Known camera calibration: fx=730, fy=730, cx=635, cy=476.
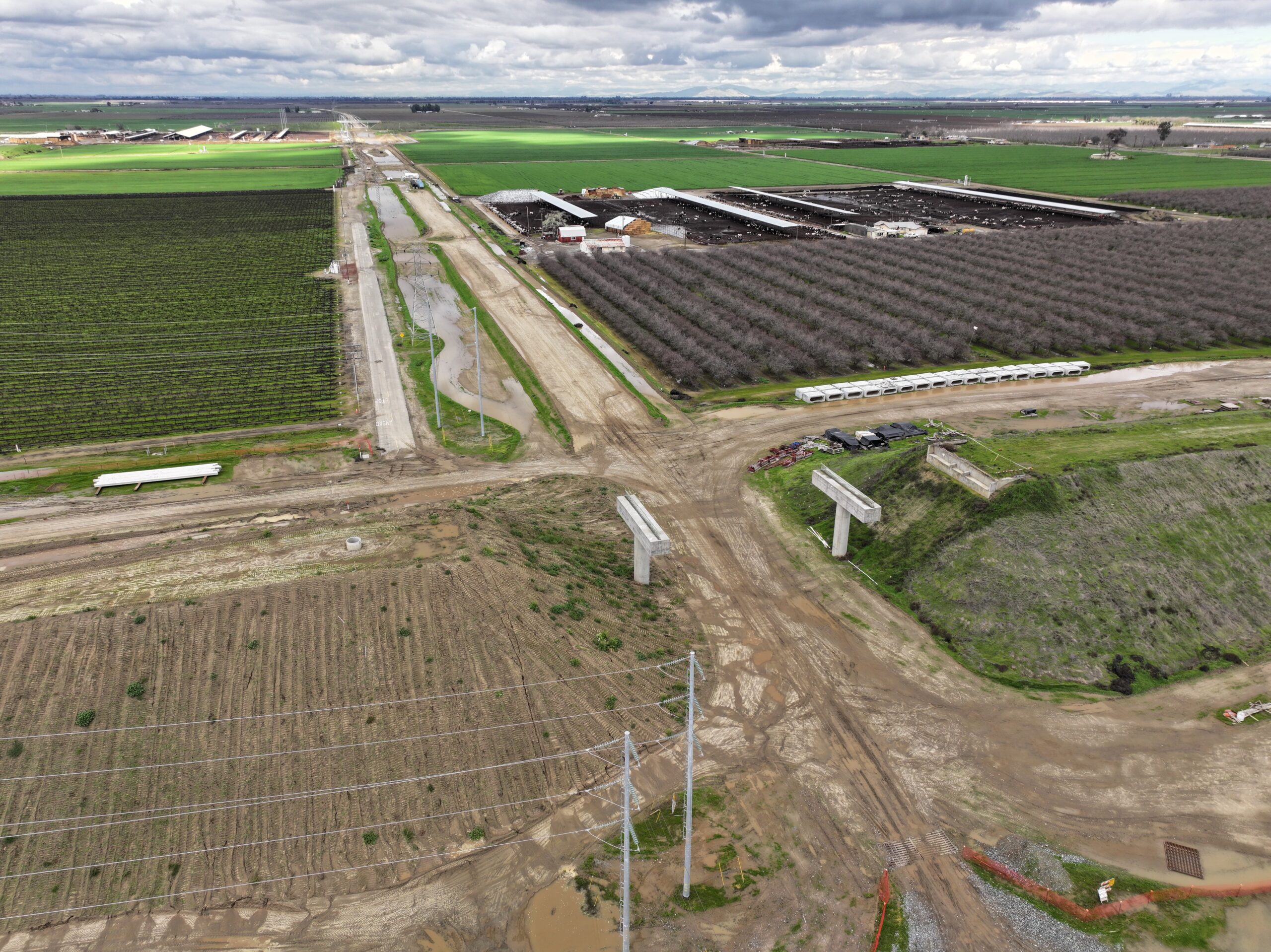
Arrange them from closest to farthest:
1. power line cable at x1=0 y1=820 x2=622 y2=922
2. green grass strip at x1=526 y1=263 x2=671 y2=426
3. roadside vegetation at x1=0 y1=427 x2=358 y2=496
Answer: power line cable at x1=0 y1=820 x2=622 y2=922, roadside vegetation at x1=0 y1=427 x2=358 y2=496, green grass strip at x1=526 y1=263 x2=671 y2=426

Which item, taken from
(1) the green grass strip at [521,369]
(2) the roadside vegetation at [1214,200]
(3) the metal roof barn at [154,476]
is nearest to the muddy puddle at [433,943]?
(1) the green grass strip at [521,369]

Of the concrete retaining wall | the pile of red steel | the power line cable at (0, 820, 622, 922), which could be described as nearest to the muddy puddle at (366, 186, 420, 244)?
the pile of red steel

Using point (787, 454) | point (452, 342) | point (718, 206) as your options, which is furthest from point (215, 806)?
point (718, 206)

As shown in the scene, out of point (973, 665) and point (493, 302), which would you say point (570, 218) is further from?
point (973, 665)

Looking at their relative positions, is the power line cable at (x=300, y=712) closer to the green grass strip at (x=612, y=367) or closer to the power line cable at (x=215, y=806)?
the power line cable at (x=215, y=806)

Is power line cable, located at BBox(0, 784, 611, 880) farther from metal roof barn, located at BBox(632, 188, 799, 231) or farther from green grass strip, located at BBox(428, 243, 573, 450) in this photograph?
metal roof barn, located at BBox(632, 188, 799, 231)

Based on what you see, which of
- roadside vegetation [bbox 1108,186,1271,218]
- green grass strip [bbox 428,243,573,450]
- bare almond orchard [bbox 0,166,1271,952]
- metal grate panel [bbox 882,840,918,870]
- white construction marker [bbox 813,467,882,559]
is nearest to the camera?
bare almond orchard [bbox 0,166,1271,952]
